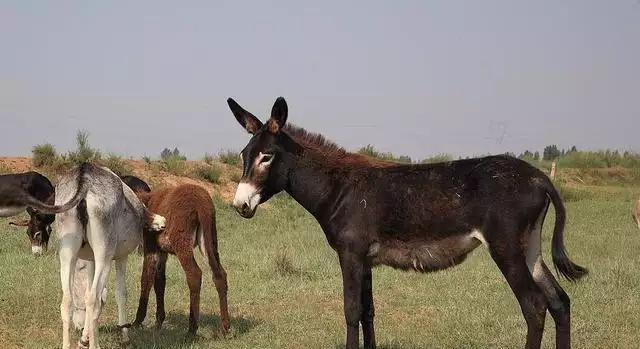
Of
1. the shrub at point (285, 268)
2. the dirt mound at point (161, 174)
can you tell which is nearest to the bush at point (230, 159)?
the dirt mound at point (161, 174)

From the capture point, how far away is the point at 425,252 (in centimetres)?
528

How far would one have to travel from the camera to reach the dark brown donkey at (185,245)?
7.07 metres

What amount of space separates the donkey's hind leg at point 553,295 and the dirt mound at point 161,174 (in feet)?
60.9

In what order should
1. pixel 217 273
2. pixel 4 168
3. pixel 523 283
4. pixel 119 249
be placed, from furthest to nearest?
1. pixel 4 168
2. pixel 217 273
3. pixel 119 249
4. pixel 523 283

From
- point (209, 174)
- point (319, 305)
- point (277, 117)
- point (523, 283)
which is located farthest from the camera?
point (209, 174)

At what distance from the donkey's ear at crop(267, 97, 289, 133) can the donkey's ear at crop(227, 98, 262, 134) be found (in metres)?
0.14

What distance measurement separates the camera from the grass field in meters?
6.99

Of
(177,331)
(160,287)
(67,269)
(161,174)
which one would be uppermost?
(67,269)

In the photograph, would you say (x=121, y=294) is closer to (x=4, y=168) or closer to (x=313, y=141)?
(x=313, y=141)

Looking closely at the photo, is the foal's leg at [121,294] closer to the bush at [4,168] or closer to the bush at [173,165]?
the bush at [4,168]

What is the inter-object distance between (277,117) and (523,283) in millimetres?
2505

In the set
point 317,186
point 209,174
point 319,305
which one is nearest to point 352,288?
point 317,186

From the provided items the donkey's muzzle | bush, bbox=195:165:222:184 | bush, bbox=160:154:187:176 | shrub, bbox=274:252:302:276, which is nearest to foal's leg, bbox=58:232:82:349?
the donkey's muzzle

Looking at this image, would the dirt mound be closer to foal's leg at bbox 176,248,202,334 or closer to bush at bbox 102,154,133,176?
bush at bbox 102,154,133,176
